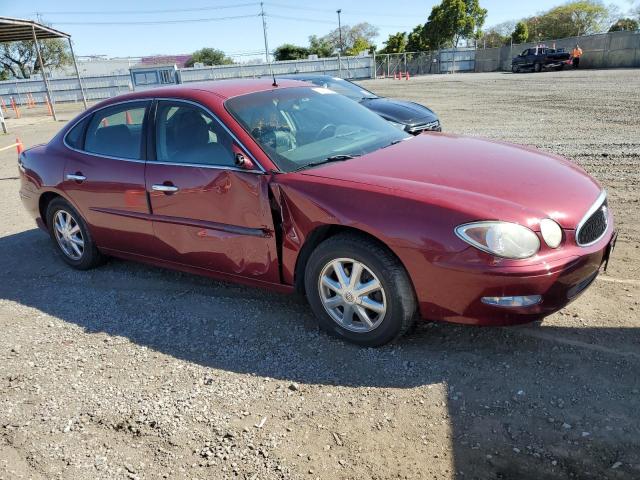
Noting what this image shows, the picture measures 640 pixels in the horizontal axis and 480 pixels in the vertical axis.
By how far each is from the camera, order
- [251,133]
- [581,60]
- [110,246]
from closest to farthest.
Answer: [251,133] < [110,246] < [581,60]

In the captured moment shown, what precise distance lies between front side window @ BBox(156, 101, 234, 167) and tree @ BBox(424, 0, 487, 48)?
220 ft

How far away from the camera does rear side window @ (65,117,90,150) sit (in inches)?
189

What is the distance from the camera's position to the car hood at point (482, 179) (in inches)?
114

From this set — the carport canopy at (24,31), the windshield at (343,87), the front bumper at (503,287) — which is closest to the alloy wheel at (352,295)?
the front bumper at (503,287)

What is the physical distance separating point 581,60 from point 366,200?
41634 mm

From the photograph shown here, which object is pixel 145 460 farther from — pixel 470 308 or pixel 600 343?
pixel 600 343

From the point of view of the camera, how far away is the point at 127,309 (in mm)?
4238

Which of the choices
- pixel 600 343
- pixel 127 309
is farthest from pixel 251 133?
pixel 600 343

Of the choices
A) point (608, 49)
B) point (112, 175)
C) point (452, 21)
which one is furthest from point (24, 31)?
point (452, 21)

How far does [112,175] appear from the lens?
4.37 metres

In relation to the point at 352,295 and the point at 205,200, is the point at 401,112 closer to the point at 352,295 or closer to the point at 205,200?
the point at 205,200

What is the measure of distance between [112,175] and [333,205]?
2208 mm

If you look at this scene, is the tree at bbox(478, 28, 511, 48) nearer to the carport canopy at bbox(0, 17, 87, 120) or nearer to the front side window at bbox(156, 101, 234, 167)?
the carport canopy at bbox(0, 17, 87, 120)

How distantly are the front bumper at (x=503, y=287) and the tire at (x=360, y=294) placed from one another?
0.16 meters
